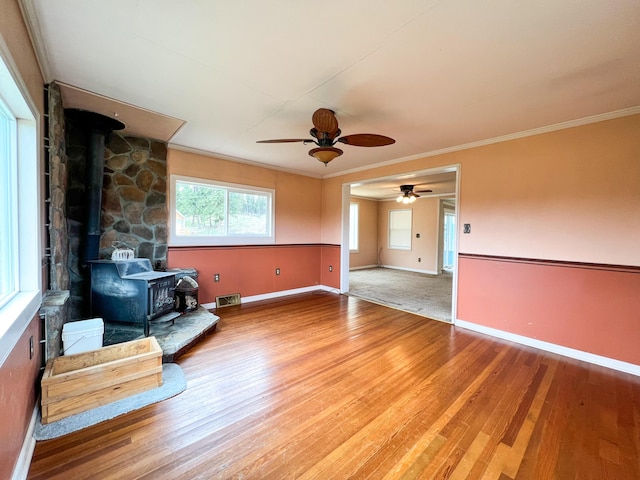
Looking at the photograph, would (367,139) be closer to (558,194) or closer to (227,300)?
(558,194)

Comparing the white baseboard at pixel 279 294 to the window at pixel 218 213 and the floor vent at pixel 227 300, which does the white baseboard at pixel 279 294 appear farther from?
the window at pixel 218 213

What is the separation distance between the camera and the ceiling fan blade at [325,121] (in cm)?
231

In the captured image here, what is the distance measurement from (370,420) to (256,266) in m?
3.44

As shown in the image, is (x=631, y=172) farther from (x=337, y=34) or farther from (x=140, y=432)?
(x=140, y=432)

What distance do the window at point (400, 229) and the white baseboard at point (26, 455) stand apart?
8.53m

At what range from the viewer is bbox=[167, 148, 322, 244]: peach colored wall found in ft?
13.2

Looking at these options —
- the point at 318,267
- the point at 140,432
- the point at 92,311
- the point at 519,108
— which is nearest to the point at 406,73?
the point at 519,108

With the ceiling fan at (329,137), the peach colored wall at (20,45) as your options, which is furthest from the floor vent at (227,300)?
the peach colored wall at (20,45)

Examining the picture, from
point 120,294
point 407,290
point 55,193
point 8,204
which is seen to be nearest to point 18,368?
point 8,204

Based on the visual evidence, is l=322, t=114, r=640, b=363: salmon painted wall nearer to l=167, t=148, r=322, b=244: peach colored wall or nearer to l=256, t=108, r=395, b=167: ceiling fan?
l=256, t=108, r=395, b=167: ceiling fan

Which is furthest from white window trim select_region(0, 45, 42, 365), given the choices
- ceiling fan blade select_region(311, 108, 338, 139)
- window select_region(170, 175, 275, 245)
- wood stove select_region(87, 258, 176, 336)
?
window select_region(170, 175, 275, 245)

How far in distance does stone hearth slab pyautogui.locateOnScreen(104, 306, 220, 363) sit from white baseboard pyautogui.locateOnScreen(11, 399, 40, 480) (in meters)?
0.94

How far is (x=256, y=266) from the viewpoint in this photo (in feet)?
15.8

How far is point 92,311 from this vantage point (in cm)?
286
